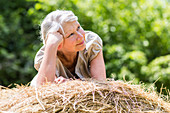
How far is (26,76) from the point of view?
849 cm

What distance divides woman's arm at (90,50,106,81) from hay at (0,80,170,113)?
592mm

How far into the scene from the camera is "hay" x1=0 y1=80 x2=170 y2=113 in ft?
5.77

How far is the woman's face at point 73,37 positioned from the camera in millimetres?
2555

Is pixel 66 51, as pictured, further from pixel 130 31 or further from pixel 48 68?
pixel 130 31

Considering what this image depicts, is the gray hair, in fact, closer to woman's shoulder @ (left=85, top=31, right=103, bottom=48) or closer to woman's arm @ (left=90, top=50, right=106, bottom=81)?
woman's shoulder @ (left=85, top=31, right=103, bottom=48)

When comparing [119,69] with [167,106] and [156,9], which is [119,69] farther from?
[167,106]

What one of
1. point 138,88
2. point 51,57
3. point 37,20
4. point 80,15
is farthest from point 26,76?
point 138,88

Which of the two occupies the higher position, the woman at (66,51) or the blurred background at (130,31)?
the blurred background at (130,31)

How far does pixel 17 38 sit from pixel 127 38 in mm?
4514

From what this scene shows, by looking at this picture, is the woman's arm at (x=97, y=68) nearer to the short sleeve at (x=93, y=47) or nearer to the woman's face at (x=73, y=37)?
the short sleeve at (x=93, y=47)

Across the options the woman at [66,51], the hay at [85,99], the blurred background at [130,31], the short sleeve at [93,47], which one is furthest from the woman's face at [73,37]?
the blurred background at [130,31]

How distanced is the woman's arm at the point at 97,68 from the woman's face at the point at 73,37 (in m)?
0.23

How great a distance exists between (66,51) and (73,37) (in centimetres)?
20

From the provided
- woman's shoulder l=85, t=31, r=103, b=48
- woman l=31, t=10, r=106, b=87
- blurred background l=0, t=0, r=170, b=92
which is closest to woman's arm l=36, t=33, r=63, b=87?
woman l=31, t=10, r=106, b=87
